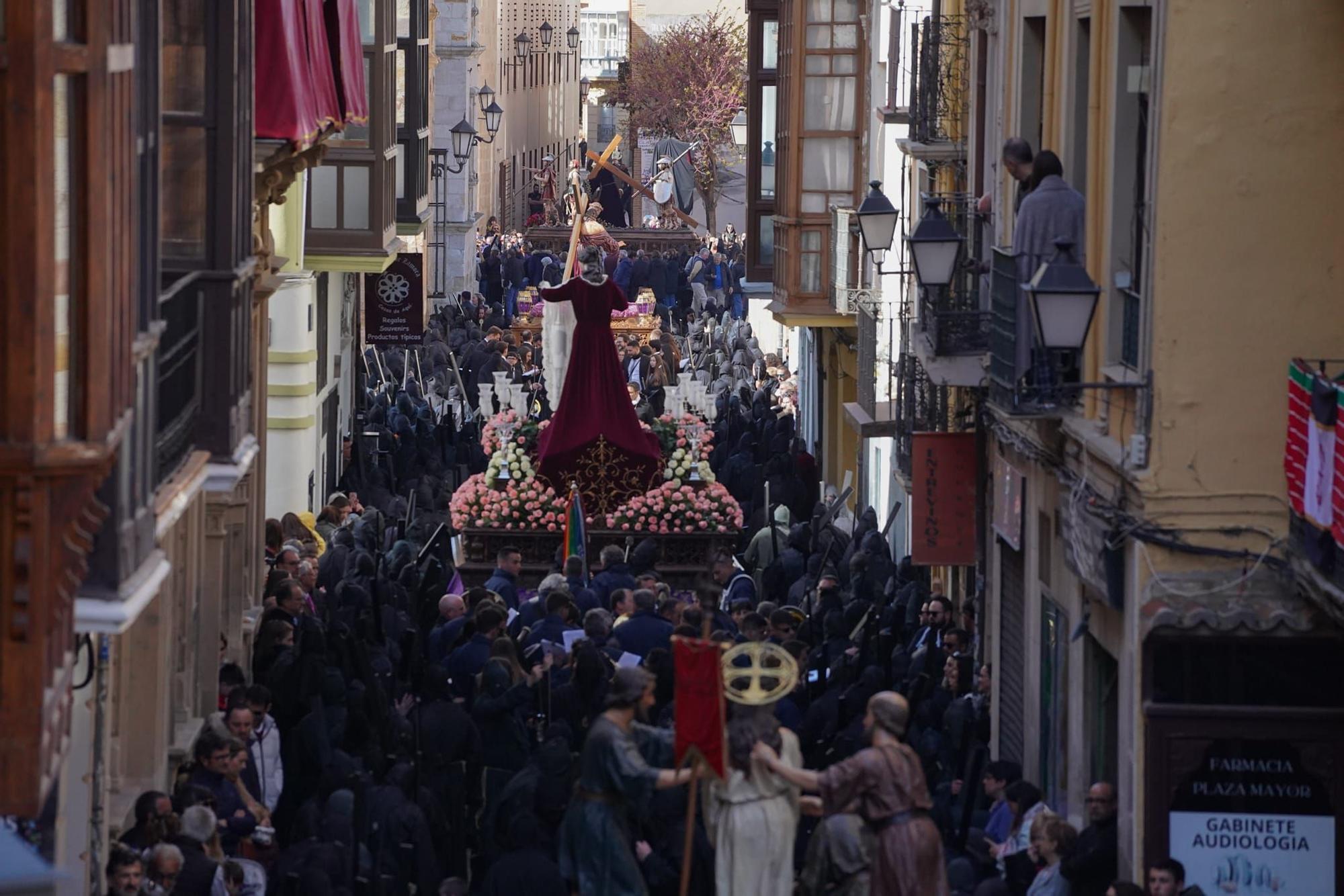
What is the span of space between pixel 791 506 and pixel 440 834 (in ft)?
44.0

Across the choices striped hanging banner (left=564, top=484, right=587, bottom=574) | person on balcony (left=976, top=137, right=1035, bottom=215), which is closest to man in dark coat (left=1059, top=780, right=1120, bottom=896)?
person on balcony (left=976, top=137, right=1035, bottom=215)

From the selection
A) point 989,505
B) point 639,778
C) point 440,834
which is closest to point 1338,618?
point 639,778

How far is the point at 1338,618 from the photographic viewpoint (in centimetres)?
1243

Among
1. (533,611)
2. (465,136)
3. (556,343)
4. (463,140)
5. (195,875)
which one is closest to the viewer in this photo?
(195,875)

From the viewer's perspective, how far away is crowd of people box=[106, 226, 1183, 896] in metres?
12.3

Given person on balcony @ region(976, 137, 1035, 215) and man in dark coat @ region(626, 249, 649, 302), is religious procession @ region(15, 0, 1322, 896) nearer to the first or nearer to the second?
person on balcony @ region(976, 137, 1035, 215)

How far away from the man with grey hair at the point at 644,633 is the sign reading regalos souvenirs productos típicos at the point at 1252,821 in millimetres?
5385

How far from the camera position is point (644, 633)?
18.8 metres

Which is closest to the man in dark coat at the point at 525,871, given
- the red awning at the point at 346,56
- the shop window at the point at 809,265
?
the red awning at the point at 346,56

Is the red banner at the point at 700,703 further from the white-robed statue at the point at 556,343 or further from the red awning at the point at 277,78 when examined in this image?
the white-robed statue at the point at 556,343

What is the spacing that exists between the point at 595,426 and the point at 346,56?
726 cm

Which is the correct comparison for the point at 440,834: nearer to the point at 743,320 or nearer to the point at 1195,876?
the point at 1195,876

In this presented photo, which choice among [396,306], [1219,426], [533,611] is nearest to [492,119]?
[396,306]

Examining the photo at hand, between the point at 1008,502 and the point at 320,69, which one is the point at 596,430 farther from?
the point at 1008,502
